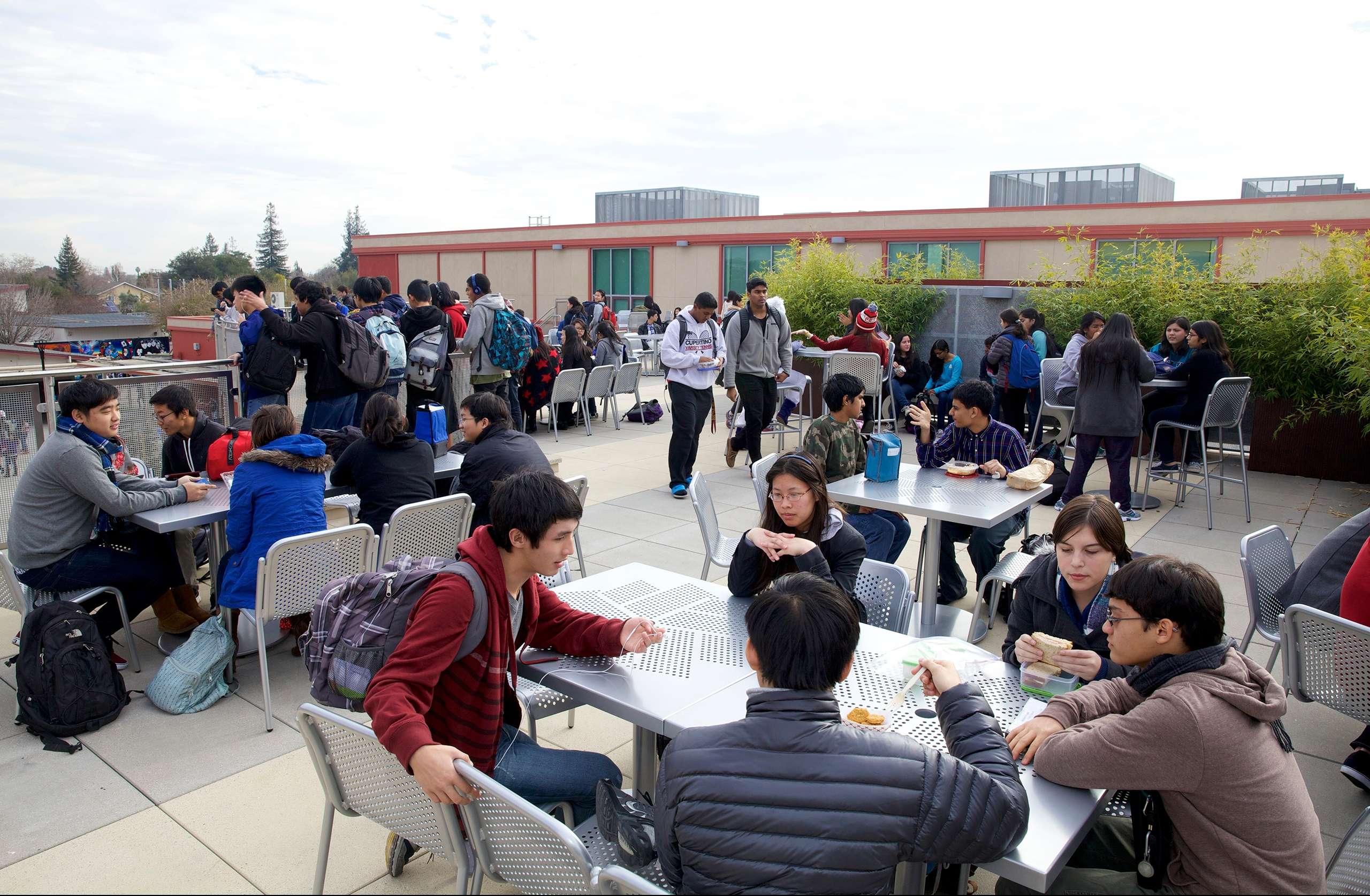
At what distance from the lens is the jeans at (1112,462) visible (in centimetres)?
652

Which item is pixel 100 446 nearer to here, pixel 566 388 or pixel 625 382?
pixel 566 388

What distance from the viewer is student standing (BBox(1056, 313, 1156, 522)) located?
248 inches

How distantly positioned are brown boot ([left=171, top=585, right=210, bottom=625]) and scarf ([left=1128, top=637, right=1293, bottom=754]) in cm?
412

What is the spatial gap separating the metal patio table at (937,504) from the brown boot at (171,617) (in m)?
3.21

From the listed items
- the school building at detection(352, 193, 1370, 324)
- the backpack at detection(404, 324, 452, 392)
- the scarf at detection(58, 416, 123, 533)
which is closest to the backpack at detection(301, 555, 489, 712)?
the scarf at detection(58, 416, 123, 533)

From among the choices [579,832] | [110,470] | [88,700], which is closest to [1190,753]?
[579,832]

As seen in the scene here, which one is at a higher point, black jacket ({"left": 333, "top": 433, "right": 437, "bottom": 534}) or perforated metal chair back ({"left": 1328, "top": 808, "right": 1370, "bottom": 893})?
black jacket ({"left": 333, "top": 433, "right": 437, "bottom": 534})

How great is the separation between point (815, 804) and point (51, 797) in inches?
110

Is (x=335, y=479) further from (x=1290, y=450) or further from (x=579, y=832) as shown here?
(x=1290, y=450)

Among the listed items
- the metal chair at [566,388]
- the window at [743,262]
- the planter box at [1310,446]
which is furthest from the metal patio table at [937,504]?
the window at [743,262]

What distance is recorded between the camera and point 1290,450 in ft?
27.9

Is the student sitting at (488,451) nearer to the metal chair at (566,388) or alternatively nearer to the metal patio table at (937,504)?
the metal patio table at (937,504)

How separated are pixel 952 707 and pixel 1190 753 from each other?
0.45 metres

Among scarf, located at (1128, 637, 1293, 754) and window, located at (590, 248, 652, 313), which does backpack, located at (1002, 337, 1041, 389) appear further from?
window, located at (590, 248, 652, 313)
